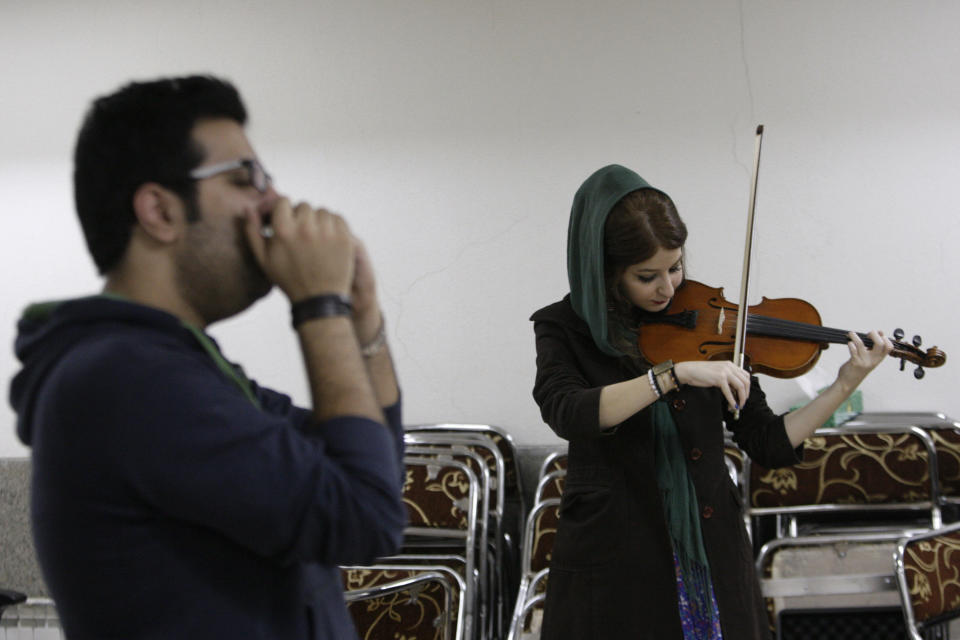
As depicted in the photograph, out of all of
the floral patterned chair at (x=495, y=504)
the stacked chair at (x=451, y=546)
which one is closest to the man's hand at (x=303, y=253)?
the stacked chair at (x=451, y=546)

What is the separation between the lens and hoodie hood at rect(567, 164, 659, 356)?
169cm

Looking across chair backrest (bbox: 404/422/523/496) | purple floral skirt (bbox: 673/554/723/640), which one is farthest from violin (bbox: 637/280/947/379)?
chair backrest (bbox: 404/422/523/496)

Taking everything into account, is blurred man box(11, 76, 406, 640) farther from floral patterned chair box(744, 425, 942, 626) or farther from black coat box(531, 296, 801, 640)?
floral patterned chair box(744, 425, 942, 626)

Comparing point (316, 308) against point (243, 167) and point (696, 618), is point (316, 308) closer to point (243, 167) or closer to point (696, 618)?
point (243, 167)

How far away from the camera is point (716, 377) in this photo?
161 cm

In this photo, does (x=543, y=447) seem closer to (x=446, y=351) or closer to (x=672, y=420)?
(x=446, y=351)

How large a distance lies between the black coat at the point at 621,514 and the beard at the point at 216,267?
870 mm

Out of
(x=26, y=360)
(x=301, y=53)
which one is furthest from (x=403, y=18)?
(x=26, y=360)

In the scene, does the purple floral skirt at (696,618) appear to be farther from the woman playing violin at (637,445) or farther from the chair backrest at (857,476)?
the chair backrest at (857,476)

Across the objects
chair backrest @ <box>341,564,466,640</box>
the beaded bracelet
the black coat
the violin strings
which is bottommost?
chair backrest @ <box>341,564,466,640</box>

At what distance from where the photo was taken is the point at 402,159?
352 centimetres

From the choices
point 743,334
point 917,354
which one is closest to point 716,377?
point 743,334

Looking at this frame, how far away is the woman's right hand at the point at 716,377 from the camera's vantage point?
1.61 metres

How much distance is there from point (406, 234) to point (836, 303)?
1.56 metres
